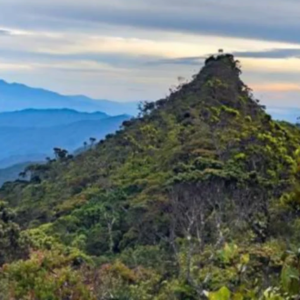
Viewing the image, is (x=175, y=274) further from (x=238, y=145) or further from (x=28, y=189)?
(x=28, y=189)

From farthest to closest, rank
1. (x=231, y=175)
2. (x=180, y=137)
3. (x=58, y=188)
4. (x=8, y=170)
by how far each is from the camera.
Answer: (x=8, y=170), (x=58, y=188), (x=180, y=137), (x=231, y=175)

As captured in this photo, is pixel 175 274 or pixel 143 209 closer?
pixel 175 274

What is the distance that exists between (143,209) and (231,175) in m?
4.37

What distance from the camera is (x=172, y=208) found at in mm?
26625

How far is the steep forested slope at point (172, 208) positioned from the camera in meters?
17.5

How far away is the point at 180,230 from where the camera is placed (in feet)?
82.6

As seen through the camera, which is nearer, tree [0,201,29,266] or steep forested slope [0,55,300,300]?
steep forested slope [0,55,300,300]

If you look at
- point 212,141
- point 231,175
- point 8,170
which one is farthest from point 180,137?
point 8,170

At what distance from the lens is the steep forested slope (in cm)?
1748

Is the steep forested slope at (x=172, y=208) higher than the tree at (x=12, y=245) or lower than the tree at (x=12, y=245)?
higher

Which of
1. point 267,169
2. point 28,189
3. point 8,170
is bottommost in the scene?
point 8,170

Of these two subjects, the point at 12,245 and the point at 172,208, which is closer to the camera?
the point at 12,245

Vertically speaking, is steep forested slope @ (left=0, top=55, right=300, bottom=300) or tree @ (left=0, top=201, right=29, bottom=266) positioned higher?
steep forested slope @ (left=0, top=55, right=300, bottom=300)

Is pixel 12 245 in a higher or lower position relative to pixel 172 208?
lower
